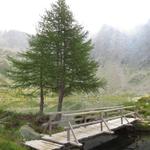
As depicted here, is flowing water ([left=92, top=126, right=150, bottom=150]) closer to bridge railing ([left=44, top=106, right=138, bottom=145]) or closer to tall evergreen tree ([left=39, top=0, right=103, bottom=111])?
bridge railing ([left=44, top=106, right=138, bottom=145])

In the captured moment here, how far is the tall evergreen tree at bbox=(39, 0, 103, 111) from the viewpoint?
97.0 ft

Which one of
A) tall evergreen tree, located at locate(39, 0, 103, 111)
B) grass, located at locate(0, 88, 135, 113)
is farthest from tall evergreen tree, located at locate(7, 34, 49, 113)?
grass, located at locate(0, 88, 135, 113)

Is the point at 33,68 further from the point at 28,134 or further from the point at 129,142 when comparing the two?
the point at 129,142

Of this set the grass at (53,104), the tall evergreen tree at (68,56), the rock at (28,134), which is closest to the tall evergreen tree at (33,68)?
the tall evergreen tree at (68,56)

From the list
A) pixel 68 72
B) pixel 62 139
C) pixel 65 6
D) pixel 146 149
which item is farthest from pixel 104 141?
pixel 65 6

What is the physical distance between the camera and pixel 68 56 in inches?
1180

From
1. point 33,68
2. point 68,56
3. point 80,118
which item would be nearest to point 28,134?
point 80,118

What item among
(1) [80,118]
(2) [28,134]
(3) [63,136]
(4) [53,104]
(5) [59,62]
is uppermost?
(5) [59,62]

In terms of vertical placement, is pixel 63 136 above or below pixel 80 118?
below

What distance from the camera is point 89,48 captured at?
100ft

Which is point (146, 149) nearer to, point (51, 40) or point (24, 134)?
point (24, 134)

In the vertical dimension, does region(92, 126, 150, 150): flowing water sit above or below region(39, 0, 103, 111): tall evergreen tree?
below

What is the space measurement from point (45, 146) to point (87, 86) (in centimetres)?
1166

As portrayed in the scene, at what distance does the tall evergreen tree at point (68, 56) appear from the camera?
97.0 feet
